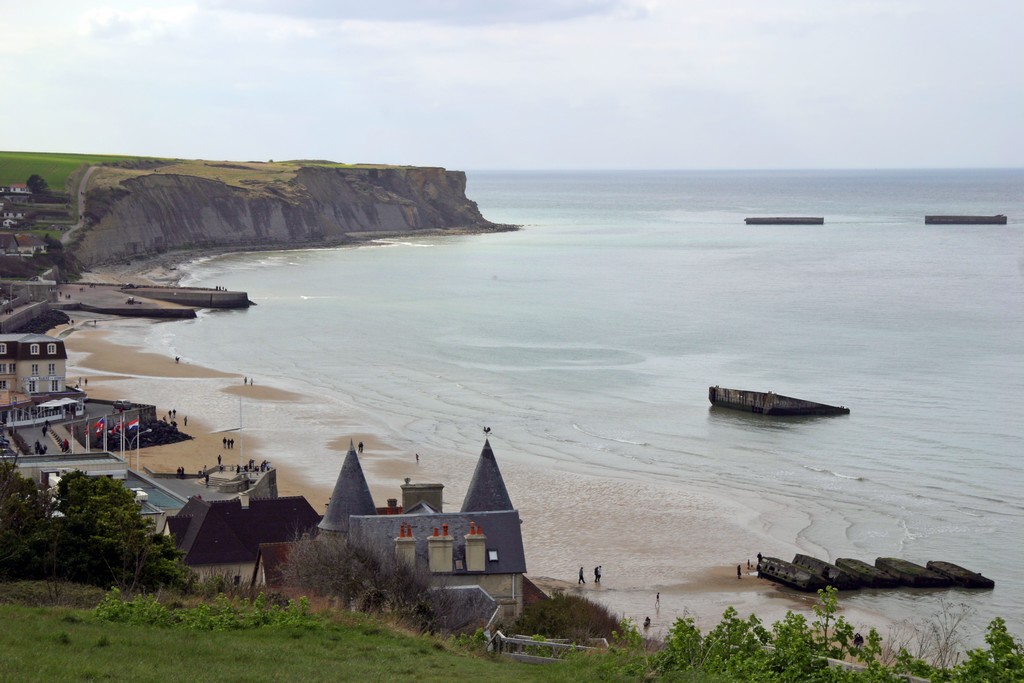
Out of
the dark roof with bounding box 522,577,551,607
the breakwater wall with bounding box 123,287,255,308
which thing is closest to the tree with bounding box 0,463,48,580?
the dark roof with bounding box 522,577,551,607

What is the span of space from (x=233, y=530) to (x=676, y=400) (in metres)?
34.9

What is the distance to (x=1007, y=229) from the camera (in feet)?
652

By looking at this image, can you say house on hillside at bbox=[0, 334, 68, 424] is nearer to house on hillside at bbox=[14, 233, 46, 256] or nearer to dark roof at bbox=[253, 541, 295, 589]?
dark roof at bbox=[253, 541, 295, 589]

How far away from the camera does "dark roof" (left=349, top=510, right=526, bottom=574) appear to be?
24.0 metres

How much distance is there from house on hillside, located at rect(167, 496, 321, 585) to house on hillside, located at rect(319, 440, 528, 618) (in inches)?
78.7

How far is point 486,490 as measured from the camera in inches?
1014

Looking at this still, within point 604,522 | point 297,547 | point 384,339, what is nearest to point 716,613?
point 604,522

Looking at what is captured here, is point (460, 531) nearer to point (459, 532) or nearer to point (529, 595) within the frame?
point (459, 532)

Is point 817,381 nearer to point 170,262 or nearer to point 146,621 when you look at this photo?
point 146,621

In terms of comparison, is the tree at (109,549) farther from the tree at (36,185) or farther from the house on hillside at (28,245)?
the tree at (36,185)

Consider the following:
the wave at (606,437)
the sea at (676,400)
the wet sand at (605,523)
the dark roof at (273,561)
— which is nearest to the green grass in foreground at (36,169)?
the sea at (676,400)

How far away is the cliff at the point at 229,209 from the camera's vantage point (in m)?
136

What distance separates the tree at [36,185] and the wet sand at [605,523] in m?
99.2

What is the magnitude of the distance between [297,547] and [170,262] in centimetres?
11746
